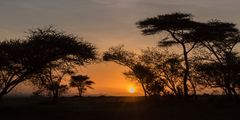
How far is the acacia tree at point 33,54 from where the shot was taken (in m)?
30.4

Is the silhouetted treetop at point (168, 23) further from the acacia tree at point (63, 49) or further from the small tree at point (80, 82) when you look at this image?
the small tree at point (80, 82)

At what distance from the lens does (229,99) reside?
3331 centimetres

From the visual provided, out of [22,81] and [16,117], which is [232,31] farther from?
[16,117]

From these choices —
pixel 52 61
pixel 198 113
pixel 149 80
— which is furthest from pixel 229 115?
pixel 149 80

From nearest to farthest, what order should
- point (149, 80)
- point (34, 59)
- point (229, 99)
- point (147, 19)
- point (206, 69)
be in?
point (34, 59)
point (229, 99)
point (206, 69)
point (147, 19)
point (149, 80)

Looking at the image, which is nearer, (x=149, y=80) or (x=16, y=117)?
(x=16, y=117)

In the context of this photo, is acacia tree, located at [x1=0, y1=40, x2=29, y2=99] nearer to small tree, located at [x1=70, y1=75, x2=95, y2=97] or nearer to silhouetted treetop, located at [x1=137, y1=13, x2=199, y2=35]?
Result: silhouetted treetop, located at [x1=137, y1=13, x2=199, y2=35]

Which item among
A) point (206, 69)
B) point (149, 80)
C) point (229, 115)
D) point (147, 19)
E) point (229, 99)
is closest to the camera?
point (229, 115)

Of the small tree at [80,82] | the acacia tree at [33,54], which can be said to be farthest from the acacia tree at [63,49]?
the small tree at [80,82]

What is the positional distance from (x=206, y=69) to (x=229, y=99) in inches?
142

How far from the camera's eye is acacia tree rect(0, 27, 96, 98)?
30.4m

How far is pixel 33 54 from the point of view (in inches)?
1214

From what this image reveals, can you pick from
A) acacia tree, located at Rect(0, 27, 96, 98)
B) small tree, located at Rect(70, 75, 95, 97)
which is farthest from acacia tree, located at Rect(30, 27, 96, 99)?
small tree, located at Rect(70, 75, 95, 97)

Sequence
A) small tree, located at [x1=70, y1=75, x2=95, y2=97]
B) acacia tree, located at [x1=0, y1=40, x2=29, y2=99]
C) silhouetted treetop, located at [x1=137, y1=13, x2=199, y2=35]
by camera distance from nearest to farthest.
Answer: acacia tree, located at [x1=0, y1=40, x2=29, y2=99]
silhouetted treetop, located at [x1=137, y1=13, x2=199, y2=35]
small tree, located at [x1=70, y1=75, x2=95, y2=97]
